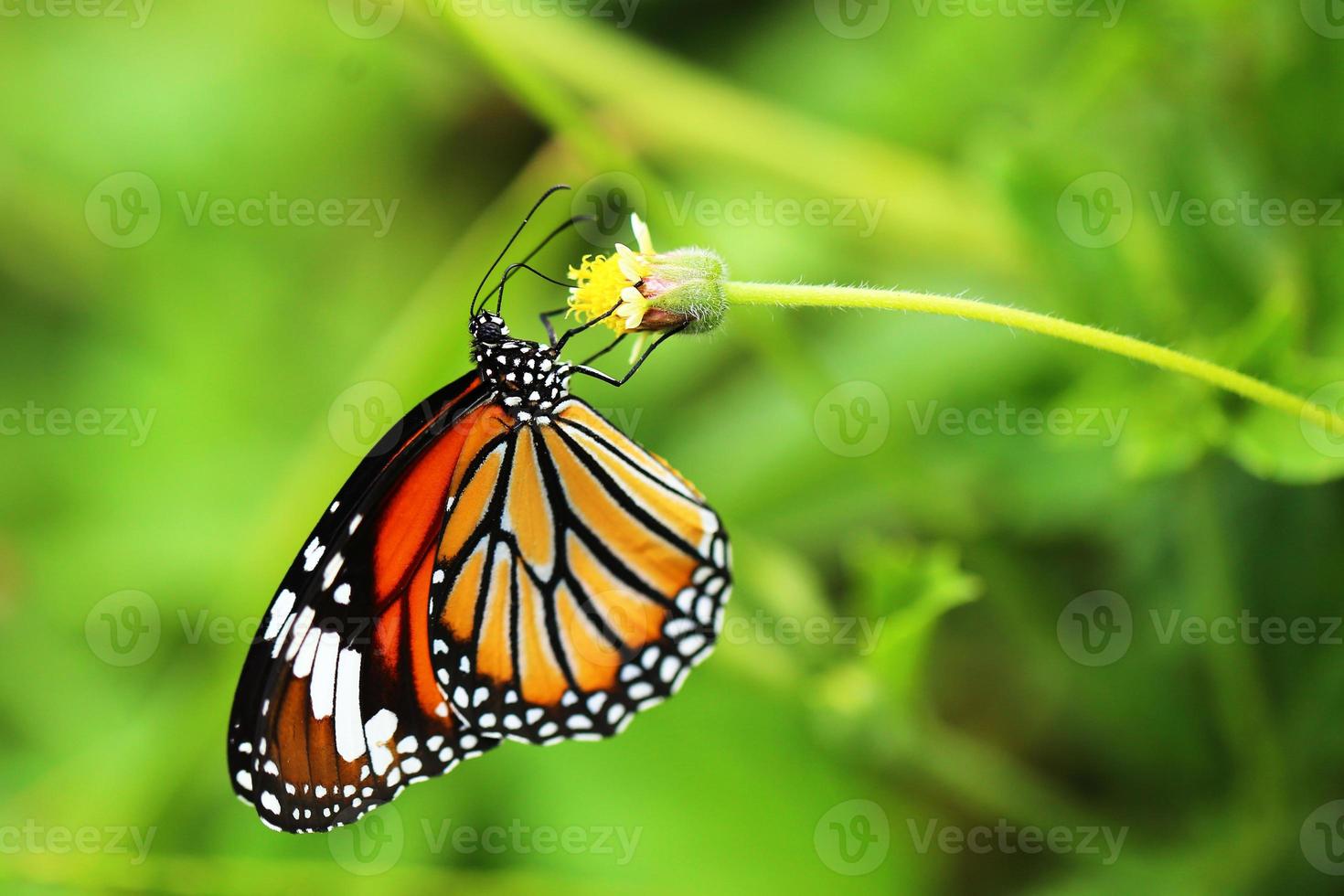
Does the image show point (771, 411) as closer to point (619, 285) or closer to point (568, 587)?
point (568, 587)

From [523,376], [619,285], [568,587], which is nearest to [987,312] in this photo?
[619,285]

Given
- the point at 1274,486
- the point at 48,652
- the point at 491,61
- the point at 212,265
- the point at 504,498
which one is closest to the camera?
the point at 491,61

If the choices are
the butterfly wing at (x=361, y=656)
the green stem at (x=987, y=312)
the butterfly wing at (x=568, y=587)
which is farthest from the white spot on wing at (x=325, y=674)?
the green stem at (x=987, y=312)

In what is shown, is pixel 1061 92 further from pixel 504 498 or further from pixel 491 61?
pixel 504 498

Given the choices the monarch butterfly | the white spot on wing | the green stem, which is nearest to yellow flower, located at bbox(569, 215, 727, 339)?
the green stem

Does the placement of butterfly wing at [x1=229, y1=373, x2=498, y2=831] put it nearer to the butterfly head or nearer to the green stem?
the butterfly head

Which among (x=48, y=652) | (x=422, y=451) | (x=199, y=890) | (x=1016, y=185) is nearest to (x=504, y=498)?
(x=422, y=451)

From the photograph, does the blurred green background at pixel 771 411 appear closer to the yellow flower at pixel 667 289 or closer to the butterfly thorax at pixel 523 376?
the yellow flower at pixel 667 289
